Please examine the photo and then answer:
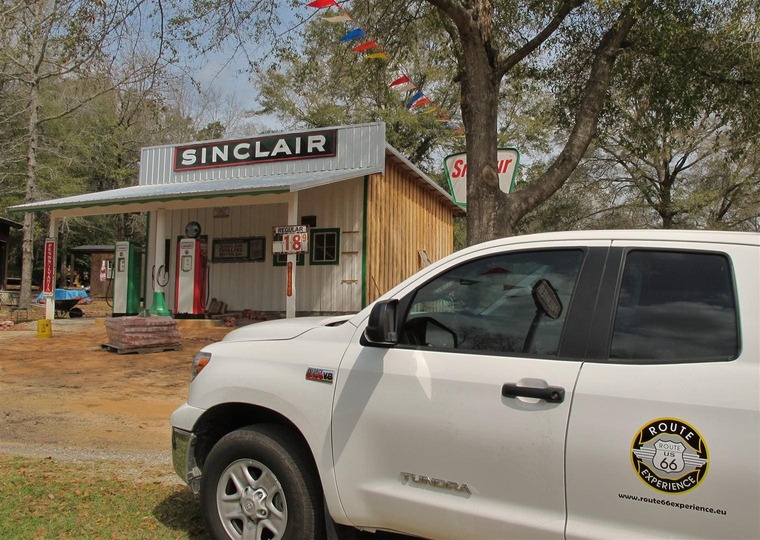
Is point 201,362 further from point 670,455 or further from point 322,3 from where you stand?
point 322,3

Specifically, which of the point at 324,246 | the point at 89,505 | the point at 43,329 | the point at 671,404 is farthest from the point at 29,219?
the point at 671,404

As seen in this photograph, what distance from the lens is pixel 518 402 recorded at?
252cm

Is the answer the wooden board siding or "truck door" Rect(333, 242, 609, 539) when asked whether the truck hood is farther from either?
the wooden board siding

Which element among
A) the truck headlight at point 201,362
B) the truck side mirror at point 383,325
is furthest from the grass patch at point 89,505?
the truck side mirror at point 383,325

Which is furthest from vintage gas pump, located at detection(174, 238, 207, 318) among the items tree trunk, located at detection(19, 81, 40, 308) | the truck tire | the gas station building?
the truck tire

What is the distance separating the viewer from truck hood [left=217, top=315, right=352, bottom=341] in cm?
338

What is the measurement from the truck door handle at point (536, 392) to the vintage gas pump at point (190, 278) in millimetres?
13767

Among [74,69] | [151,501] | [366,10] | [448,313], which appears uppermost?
[366,10]

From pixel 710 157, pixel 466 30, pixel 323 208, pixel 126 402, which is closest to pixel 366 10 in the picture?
pixel 466 30

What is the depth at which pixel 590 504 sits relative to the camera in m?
2.31

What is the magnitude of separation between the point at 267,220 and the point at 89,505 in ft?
42.2

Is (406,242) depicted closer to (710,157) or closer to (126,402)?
(126,402)

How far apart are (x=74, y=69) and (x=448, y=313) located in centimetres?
855

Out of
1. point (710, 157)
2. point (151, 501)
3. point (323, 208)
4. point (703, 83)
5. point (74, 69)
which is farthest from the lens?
point (710, 157)
